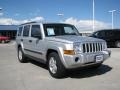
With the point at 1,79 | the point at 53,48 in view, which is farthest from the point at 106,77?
the point at 1,79

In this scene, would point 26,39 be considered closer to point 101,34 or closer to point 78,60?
point 78,60

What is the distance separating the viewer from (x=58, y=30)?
8.29m

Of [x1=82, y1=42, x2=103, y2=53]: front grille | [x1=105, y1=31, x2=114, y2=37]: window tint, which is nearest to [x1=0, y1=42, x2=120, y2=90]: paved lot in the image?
[x1=82, y1=42, x2=103, y2=53]: front grille

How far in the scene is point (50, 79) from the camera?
699 cm

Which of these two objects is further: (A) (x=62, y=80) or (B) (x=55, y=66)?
(B) (x=55, y=66)

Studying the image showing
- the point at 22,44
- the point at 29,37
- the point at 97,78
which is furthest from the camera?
the point at 22,44

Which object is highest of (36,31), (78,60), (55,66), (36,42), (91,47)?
(36,31)

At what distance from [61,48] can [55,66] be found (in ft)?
2.58

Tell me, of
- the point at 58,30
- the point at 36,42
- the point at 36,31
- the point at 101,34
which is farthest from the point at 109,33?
the point at 36,42

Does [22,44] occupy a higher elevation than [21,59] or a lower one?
higher

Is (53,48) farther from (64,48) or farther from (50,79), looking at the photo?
(50,79)

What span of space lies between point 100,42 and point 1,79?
3636 millimetres

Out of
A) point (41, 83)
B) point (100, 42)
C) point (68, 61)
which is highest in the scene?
point (100, 42)

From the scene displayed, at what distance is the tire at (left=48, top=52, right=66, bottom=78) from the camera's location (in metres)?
6.82
